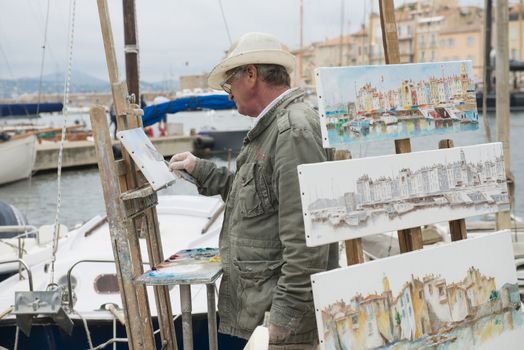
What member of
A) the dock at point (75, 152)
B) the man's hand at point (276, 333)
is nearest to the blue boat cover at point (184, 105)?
the man's hand at point (276, 333)

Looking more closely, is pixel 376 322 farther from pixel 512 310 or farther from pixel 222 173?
pixel 222 173

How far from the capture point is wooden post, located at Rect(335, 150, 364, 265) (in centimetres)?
280

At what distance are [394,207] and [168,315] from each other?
1454 mm

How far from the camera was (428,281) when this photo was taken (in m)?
2.92

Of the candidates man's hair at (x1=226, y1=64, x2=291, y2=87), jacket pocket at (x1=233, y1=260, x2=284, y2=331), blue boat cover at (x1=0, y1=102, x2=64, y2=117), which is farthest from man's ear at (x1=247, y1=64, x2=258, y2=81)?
blue boat cover at (x1=0, y1=102, x2=64, y2=117)

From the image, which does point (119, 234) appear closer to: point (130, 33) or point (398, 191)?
point (398, 191)

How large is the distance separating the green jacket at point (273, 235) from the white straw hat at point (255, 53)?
0.57 ft

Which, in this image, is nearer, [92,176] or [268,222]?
[268,222]

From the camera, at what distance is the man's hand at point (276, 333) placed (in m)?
2.80

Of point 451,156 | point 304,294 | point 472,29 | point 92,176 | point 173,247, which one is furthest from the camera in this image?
point 472,29

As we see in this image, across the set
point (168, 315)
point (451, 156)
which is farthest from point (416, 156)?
point (168, 315)

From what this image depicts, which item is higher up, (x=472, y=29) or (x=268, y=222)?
(x=472, y=29)

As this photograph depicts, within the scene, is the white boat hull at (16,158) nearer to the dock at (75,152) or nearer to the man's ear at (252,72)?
the dock at (75,152)

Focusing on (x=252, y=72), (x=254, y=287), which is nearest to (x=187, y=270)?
(x=254, y=287)
